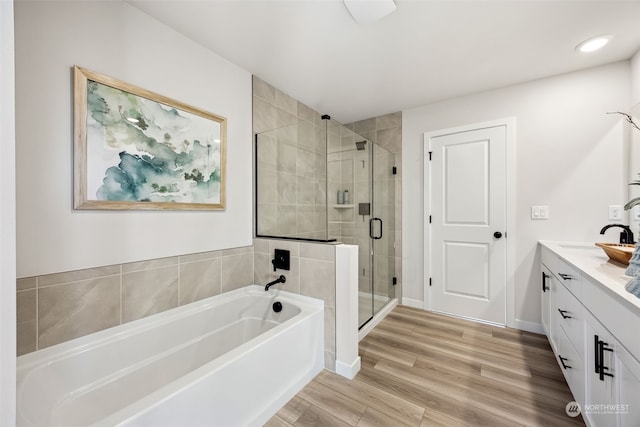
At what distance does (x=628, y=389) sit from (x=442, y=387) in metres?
0.98

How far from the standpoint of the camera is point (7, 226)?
68 cm

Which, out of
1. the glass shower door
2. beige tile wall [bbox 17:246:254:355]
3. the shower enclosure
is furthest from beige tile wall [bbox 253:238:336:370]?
the glass shower door

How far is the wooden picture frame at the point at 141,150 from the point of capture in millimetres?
1362

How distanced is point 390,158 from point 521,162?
4.35 feet

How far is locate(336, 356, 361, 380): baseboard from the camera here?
1776mm

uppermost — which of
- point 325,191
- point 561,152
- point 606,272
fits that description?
point 561,152

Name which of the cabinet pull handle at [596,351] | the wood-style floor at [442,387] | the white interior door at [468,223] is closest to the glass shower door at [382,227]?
the white interior door at [468,223]

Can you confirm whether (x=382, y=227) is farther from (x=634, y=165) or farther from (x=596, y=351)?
(x=634, y=165)

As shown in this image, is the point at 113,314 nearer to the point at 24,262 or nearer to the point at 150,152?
the point at 24,262

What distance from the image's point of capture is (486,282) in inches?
103

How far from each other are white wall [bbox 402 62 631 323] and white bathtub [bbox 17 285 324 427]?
2.17 meters

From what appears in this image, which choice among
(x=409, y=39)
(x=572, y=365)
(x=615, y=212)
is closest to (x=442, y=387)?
(x=572, y=365)

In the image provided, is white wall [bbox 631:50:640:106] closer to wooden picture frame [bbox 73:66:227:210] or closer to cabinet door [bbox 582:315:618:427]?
cabinet door [bbox 582:315:618:427]

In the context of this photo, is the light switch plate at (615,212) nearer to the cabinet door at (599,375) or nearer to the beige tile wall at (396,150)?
the cabinet door at (599,375)
